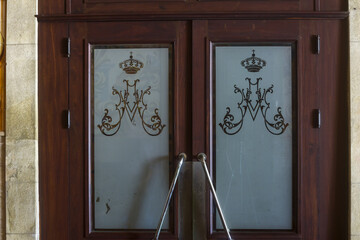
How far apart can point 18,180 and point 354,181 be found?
200 centimetres

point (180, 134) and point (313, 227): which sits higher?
point (180, 134)

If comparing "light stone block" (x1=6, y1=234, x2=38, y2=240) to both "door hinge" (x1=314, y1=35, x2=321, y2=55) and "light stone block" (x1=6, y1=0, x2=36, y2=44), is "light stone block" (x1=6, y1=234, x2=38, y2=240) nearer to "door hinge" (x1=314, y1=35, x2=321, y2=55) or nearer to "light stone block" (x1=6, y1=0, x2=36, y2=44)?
"light stone block" (x1=6, y1=0, x2=36, y2=44)

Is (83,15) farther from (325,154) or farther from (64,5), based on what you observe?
(325,154)

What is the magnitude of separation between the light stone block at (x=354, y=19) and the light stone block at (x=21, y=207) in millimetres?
2104

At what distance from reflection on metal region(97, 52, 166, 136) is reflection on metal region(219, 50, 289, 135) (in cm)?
42

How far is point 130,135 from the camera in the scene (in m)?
2.08

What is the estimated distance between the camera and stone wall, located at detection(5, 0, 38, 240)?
6.70 ft

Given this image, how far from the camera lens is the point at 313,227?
203 centimetres

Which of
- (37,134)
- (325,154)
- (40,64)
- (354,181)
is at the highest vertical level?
(40,64)

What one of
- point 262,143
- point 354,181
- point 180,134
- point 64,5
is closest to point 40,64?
point 64,5

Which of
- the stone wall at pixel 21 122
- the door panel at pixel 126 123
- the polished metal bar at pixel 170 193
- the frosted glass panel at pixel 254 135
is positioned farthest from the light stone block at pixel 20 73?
the frosted glass panel at pixel 254 135

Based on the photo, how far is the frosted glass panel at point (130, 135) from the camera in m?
2.07

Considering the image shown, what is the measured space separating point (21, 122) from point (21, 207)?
1.68 ft

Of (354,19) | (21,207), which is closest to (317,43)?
(354,19)
